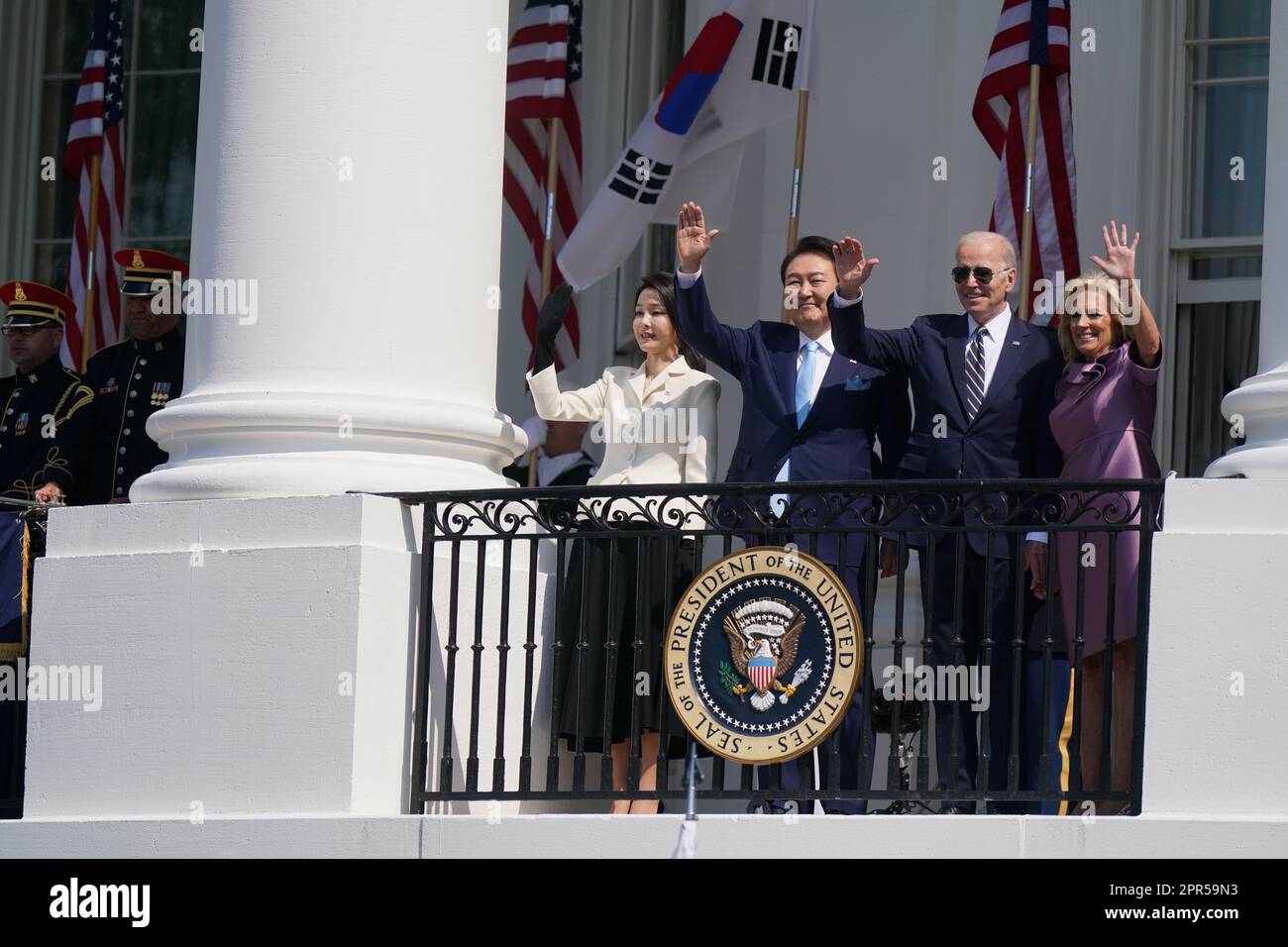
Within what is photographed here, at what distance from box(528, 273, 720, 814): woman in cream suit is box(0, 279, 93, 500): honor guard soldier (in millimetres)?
2622

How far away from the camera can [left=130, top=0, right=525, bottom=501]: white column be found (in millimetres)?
8844

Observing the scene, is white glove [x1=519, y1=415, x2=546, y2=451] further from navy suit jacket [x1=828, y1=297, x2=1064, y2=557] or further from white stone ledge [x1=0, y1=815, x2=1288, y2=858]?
white stone ledge [x1=0, y1=815, x2=1288, y2=858]

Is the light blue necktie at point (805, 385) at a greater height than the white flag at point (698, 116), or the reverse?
the white flag at point (698, 116)

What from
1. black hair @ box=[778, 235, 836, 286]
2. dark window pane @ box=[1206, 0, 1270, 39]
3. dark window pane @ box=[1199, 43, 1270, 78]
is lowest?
black hair @ box=[778, 235, 836, 286]

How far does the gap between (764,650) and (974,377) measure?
4.68 ft

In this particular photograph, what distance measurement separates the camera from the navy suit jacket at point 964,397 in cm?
899

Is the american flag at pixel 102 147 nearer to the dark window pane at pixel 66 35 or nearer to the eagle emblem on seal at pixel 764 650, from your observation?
the dark window pane at pixel 66 35

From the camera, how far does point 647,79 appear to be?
1450 cm

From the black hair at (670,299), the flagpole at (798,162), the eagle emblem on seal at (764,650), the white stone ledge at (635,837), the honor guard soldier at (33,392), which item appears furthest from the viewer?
the flagpole at (798,162)

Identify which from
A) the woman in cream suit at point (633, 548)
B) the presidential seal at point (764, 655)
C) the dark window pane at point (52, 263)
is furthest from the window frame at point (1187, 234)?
the dark window pane at point (52, 263)

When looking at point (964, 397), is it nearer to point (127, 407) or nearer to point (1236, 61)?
point (127, 407)

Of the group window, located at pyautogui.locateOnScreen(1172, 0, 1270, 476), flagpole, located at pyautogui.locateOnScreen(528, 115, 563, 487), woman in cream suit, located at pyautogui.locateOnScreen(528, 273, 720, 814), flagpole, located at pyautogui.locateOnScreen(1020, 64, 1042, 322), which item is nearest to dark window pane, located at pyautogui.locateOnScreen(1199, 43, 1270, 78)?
window, located at pyautogui.locateOnScreen(1172, 0, 1270, 476)
